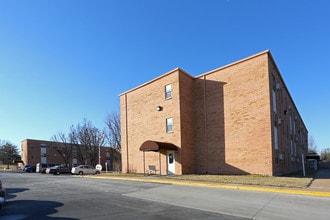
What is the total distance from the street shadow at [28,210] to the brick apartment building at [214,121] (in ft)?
45.8

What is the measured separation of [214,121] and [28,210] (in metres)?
18.9

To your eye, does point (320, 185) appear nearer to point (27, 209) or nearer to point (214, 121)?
point (214, 121)

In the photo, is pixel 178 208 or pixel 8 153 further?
pixel 8 153

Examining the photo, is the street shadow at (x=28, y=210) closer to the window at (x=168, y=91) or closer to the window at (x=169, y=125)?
the window at (x=169, y=125)

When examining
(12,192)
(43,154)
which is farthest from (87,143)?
(12,192)

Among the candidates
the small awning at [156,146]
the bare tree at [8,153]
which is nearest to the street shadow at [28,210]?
the small awning at [156,146]

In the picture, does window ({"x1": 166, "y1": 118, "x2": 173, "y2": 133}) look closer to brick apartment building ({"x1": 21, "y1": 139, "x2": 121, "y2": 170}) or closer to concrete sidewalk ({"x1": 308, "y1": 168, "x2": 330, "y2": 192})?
concrete sidewalk ({"x1": 308, "y1": 168, "x2": 330, "y2": 192})

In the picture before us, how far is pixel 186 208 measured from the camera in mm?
9422

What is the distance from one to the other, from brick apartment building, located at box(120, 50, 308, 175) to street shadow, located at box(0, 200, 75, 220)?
45.8ft

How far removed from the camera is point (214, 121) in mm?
25734

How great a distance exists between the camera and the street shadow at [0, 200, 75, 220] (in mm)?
8216

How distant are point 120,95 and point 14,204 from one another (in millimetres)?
23670

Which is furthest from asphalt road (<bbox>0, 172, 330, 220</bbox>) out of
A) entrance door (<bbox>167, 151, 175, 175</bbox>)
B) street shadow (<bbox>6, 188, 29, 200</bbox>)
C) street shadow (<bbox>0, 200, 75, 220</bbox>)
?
entrance door (<bbox>167, 151, 175, 175</bbox>)

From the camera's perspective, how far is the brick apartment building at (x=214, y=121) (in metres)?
22.6
